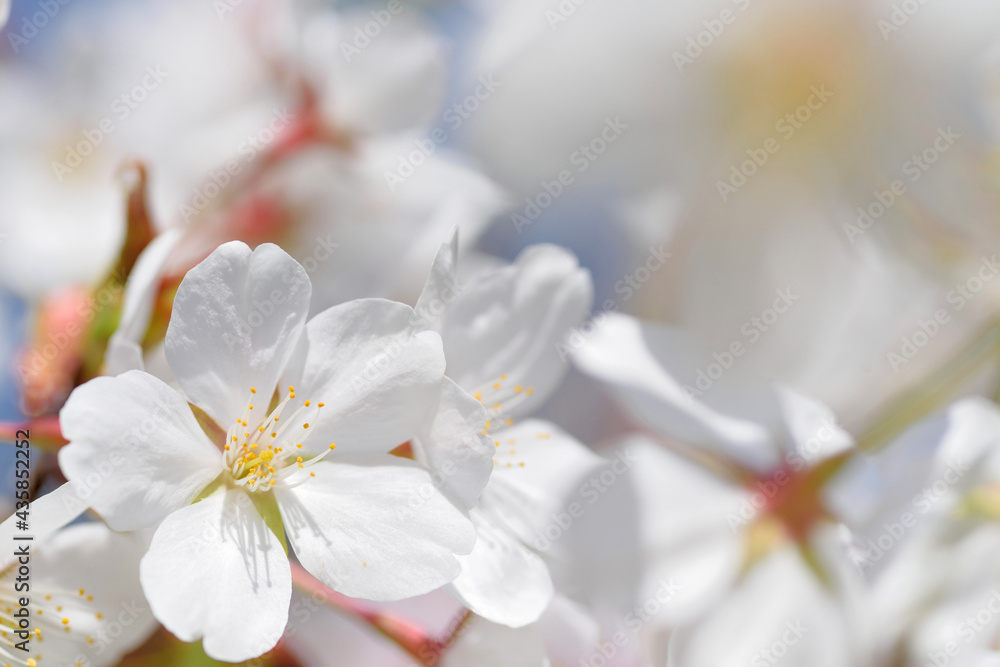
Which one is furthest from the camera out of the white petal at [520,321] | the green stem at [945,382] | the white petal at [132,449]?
the green stem at [945,382]

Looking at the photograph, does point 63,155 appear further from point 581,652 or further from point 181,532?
point 581,652

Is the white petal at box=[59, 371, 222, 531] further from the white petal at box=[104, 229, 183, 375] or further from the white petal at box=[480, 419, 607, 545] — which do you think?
the white petal at box=[480, 419, 607, 545]

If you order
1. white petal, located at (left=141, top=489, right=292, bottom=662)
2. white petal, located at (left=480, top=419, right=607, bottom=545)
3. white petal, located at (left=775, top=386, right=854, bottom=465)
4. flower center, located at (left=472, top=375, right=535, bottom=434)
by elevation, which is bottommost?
white petal, located at (left=141, top=489, right=292, bottom=662)

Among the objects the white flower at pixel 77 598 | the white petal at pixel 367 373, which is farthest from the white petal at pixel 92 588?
the white petal at pixel 367 373

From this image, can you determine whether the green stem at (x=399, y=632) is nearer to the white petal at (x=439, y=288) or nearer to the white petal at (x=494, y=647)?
the white petal at (x=494, y=647)

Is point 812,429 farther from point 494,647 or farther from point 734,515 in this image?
point 494,647

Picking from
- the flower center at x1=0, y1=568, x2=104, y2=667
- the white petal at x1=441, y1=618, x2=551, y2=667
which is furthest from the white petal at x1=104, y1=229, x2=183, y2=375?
the white petal at x1=441, y1=618, x2=551, y2=667

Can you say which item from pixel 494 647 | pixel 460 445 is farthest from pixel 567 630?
pixel 460 445
